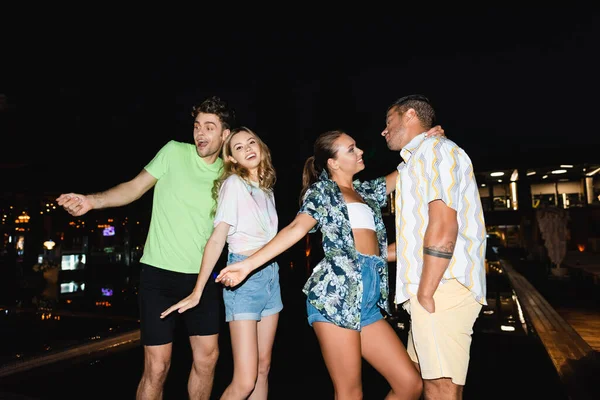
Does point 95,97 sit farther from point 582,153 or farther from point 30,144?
point 582,153

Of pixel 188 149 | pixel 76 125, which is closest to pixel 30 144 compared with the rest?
pixel 76 125

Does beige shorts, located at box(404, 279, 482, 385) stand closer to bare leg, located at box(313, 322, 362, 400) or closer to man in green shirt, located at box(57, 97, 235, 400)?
bare leg, located at box(313, 322, 362, 400)

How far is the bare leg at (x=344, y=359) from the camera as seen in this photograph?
219 cm

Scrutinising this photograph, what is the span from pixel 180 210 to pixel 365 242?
49.7 inches

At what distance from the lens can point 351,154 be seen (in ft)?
8.67

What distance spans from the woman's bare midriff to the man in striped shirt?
0.89 ft

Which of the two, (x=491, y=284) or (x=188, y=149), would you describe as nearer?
(x=188, y=149)

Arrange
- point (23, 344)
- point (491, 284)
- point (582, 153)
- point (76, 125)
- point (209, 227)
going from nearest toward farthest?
point (209, 227)
point (23, 344)
point (76, 125)
point (491, 284)
point (582, 153)

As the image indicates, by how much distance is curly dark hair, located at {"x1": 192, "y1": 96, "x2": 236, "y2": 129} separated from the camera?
2.84 m

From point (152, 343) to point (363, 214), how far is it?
1.58 meters

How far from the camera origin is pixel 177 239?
274cm

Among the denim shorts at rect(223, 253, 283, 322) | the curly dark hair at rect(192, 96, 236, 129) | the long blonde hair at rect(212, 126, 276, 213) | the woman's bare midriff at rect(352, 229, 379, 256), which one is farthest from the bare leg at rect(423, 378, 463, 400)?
the curly dark hair at rect(192, 96, 236, 129)

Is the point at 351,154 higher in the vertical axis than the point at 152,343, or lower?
higher

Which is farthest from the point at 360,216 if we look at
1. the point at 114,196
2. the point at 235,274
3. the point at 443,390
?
the point at 114,196
